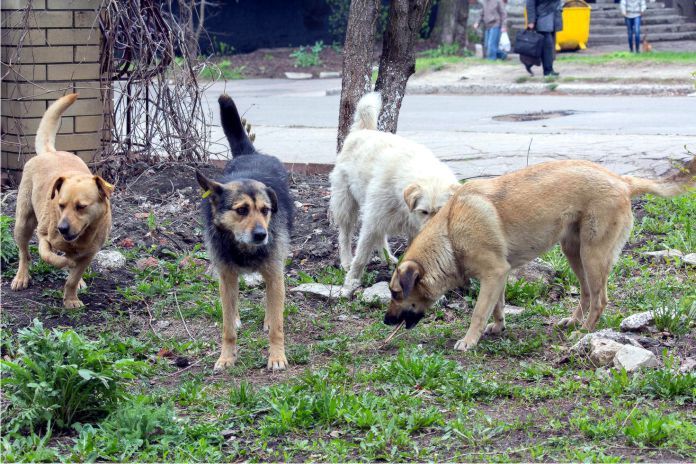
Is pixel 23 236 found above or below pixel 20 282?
above

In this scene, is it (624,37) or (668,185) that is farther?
(624,37)

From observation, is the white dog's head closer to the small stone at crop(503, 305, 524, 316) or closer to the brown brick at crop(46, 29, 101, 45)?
the small stone at crop(503, 305, 524, 316)

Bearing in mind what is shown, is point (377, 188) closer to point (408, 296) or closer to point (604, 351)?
point (408, 296)

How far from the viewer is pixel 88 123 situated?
29.7 ft

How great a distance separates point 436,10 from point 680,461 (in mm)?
27299

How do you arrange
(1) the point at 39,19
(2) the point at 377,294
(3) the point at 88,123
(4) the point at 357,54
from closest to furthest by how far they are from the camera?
(2) the point at 377,294 → (4) the point at 357,54 → (1) the point at 39,19 → (3) the point at 88,123

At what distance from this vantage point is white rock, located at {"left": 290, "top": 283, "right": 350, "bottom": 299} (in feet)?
21.4

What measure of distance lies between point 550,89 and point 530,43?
5.15ft

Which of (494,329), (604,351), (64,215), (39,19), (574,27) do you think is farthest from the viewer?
(574,27)

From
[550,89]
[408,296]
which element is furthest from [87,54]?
[550,89]

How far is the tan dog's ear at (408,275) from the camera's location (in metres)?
5.38

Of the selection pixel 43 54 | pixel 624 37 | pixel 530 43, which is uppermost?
pixel 624 37

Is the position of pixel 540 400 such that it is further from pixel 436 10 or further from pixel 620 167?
pixel 436 10

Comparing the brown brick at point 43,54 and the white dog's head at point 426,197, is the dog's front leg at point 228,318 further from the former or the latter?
the brown brick at point 43,54
